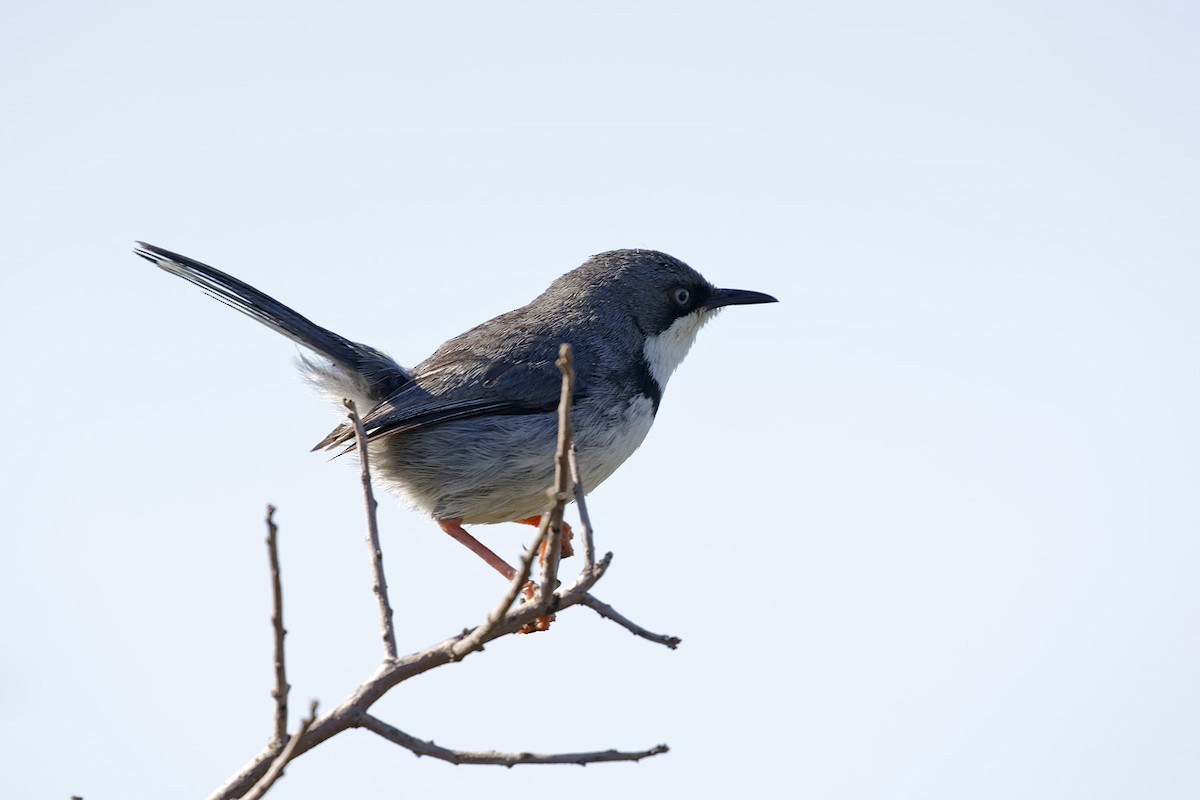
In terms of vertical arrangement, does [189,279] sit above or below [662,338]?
above

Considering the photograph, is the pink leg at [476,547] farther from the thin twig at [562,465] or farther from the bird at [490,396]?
the thin twig at [562,465]

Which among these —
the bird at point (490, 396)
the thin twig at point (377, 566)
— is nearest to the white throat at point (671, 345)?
the bird at point (490, 396)

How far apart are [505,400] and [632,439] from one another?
71 cm

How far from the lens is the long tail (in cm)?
608

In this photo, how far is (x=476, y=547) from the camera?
6.20m

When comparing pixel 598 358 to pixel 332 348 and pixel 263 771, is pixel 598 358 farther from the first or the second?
pixel 263 771

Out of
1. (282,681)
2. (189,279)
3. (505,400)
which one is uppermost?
(189,279)

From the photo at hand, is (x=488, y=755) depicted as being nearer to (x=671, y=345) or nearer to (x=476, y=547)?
(x=476, y=547)

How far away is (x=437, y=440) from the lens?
6.18m

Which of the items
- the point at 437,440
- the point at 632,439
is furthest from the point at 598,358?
the point at 437,440

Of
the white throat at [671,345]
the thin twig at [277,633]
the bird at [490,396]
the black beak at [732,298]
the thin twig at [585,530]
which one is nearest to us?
the thin twig at [277,633]

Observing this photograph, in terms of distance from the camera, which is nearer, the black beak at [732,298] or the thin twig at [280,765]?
the thin twig at [280,765]

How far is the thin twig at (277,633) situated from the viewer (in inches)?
107

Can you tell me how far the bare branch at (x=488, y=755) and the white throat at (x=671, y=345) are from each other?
11.6 feet
